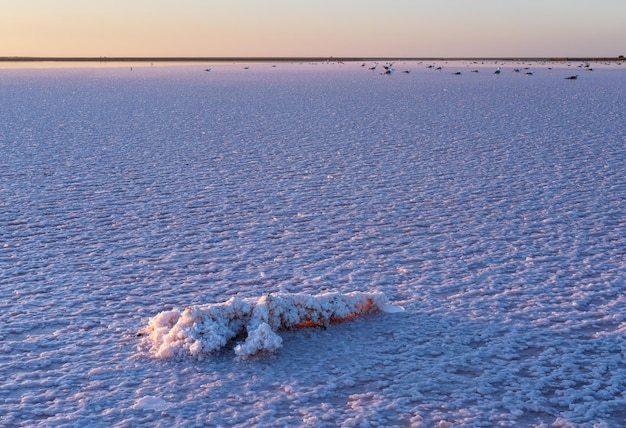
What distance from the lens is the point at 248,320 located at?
11.6 ft

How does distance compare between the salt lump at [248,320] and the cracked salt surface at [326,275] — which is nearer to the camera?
the cracked salt surface at [326,275]

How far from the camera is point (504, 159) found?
9.09 meters

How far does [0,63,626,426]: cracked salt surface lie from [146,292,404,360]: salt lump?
0.24ft

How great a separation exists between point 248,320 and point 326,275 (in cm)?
107

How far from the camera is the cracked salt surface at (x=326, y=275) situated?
289 cm

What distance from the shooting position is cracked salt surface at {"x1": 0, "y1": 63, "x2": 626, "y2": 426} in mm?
2895

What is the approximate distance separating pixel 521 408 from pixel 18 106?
17805mm

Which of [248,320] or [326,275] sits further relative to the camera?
[326,275]

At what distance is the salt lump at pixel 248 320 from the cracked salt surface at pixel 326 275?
7 centimetres

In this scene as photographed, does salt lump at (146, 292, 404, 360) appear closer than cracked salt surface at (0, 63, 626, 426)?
No

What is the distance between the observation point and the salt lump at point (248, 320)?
3291 mm

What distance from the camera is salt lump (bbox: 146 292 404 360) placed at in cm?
329

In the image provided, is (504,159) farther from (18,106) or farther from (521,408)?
(18,106)

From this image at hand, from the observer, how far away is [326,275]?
4.49 m
